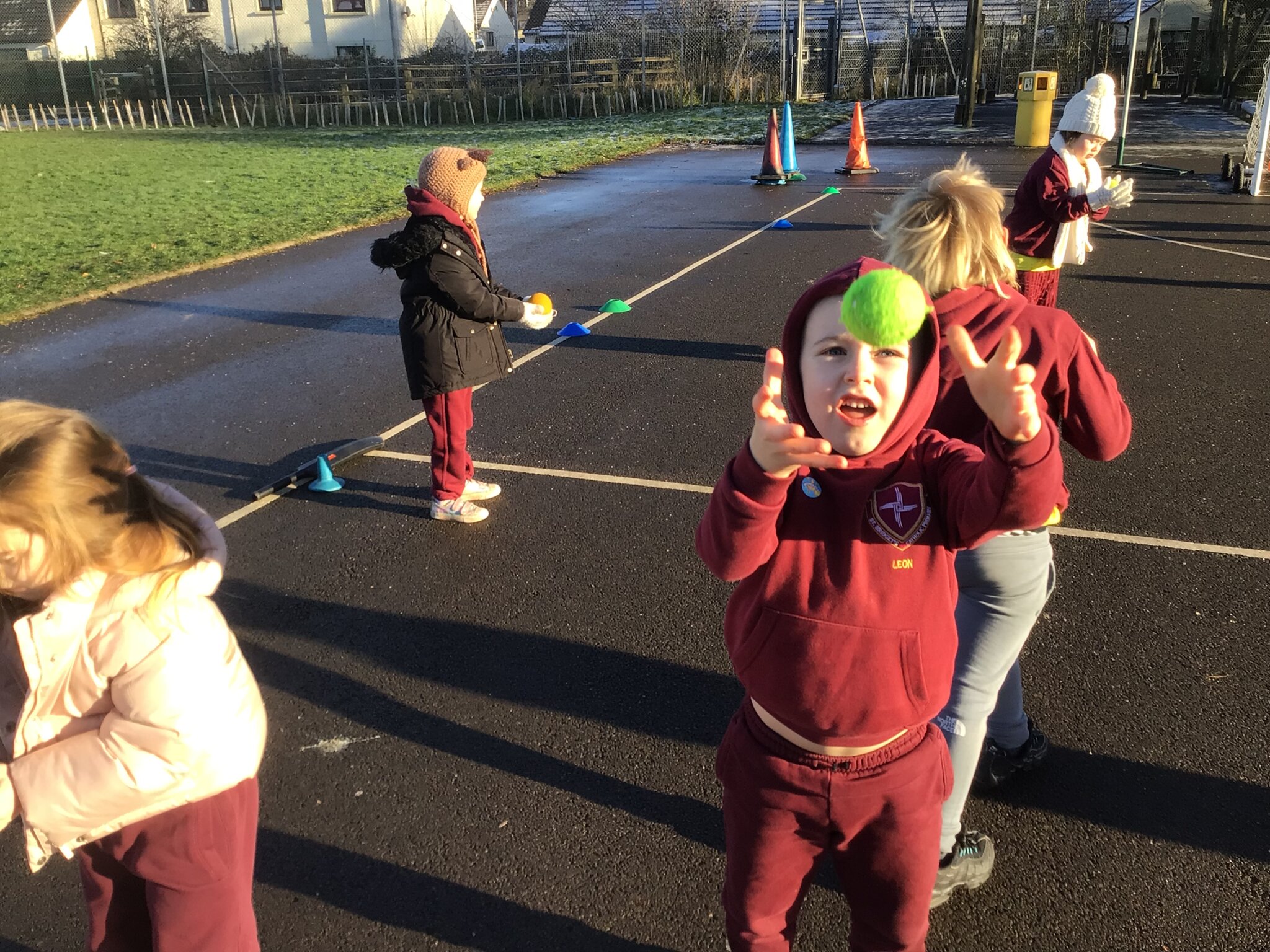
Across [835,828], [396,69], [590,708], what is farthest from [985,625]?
[396,69]

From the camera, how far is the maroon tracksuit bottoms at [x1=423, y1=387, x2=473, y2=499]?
5305mm

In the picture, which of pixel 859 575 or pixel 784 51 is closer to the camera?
pixel 859 575

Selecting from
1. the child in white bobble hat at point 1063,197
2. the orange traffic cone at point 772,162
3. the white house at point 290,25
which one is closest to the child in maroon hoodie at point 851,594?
the child in white bobble hat at point 1063,197

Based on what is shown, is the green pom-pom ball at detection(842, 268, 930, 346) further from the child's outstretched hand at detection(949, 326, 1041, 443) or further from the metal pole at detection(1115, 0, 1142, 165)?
the metal pole at detection(1115, 0, 1142, 165)

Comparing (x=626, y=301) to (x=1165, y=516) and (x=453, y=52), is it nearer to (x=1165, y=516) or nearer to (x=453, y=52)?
(x=1165, y=516)

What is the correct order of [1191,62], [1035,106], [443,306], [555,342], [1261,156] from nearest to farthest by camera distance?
[443,306], [555,342], [1261,156], [1035,106], [1191,62]

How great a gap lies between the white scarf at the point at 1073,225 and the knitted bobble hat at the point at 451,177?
3.45m

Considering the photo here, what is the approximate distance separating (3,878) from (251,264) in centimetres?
1030

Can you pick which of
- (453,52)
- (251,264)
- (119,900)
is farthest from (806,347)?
(453,52)

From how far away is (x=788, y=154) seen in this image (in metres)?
18.9

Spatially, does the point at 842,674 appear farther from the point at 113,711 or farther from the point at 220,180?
the point at 220,180

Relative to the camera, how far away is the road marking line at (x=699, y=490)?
16.0 feet

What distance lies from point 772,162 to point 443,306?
14308 mm

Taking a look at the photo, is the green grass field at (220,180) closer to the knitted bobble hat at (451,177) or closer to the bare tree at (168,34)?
the knitted bobble hat at (451,177)
